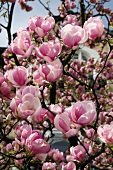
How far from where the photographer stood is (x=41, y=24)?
2.11 m

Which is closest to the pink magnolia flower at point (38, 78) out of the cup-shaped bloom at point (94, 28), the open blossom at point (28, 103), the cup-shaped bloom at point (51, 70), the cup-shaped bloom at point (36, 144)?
the cup-shaped bloom at point (51, 70)

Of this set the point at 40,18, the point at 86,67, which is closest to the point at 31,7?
the point at 86,67

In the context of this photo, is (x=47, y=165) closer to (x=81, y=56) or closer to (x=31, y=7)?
(x=31, y=7)

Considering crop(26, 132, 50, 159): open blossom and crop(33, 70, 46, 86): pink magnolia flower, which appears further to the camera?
crop(33, 70, 46, 86): pink magnolia flower

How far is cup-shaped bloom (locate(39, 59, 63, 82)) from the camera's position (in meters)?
Answer: 1.80

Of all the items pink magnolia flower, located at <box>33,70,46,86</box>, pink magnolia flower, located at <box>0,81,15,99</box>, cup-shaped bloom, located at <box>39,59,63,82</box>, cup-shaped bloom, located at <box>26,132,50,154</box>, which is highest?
cup-shaped bloom, located at <box>39,59,63,82</box>

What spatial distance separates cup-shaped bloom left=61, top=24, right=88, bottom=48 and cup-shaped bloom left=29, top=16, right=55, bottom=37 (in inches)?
7.6

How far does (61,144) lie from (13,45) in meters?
8.33

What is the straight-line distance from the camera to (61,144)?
1002 cm

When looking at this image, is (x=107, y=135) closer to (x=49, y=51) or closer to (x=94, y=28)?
(x=49, y=51)

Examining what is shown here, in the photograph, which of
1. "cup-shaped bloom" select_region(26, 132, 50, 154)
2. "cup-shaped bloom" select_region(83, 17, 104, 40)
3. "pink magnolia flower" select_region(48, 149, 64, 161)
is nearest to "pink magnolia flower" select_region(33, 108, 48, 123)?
"cup-shaped bloom" select_region(26, 132, 50, 154)

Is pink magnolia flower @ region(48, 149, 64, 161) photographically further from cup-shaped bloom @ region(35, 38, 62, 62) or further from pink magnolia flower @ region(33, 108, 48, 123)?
cup-shaped bloom @ region(35, 38, 62, 62)

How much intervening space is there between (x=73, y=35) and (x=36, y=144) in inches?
26.3

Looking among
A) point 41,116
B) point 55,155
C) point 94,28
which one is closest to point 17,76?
point 41,116
